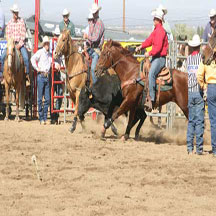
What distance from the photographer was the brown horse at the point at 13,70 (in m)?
14.3

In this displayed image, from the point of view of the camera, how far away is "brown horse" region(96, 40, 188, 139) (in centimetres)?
1080

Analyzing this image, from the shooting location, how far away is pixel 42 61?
14477 mm

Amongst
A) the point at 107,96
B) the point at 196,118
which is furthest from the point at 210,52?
the point at 107,96

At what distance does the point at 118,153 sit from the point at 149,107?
161 cm

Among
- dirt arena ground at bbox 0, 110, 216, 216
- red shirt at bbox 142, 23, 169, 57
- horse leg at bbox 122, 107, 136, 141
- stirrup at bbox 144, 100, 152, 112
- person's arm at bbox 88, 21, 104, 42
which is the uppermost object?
person's arm at bbox 88, 21, 104, 42

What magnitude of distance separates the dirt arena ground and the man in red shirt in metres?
1.21

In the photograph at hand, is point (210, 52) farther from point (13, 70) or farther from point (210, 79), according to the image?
point (13, 70)

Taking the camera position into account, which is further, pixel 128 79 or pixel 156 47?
pixel 128 79

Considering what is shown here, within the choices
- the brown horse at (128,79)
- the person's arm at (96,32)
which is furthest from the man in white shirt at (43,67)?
the brown horse at (128,79)

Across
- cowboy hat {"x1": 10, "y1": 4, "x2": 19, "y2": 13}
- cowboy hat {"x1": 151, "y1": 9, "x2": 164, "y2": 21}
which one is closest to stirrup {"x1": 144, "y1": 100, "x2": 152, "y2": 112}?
cowboy hat {"x1": 151, "y1": 9, "x2": 164, "y2": 21}

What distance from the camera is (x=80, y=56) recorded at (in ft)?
44.2

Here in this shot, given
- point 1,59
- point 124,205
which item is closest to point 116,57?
point 1,59

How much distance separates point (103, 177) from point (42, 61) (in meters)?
7.36

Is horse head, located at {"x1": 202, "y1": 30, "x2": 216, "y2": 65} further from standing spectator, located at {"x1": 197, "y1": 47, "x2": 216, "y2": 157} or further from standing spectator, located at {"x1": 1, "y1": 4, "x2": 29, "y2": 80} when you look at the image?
standing spectator, located at {"x1": 1, "y1": 4, "x2": 29, "y2": 80}
